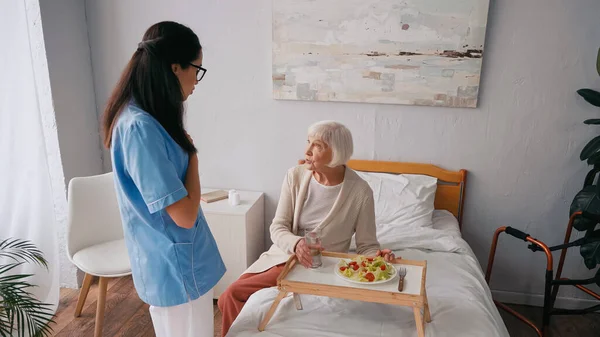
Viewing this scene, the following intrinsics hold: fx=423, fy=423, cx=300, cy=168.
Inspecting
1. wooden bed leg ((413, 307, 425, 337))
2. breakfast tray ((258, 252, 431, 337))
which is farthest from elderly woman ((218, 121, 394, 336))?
wooden bed leg ((413, 307, 425, 337))

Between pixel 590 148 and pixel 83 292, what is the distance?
2977 millimetres

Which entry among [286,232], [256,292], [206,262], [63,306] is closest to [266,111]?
[286,232]

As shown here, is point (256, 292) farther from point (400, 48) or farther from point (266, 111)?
point (400, 48)

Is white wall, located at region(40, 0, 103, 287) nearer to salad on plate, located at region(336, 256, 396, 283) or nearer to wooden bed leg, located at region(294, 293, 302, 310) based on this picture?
wooden bed leg, located at region(294, 293, 302, 310)

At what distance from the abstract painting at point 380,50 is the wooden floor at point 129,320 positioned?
1.39 meters

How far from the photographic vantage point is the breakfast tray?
1357 millimetres

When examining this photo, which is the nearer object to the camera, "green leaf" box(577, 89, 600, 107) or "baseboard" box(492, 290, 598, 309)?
"green leaf" box(577, 89, 600, 107)

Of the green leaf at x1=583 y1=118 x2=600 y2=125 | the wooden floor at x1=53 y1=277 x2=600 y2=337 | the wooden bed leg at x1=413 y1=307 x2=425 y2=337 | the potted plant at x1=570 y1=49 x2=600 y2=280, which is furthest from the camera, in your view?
the wooden floor at x1=53 y1=277 x2=600 y2=337

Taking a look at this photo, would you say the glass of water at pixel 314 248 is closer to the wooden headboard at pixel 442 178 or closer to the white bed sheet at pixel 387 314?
the white bed sheet at pixel 387 314

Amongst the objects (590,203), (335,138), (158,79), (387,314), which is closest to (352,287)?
(387,314)

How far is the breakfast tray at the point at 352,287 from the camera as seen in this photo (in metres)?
1.36

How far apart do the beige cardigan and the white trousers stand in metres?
0.56

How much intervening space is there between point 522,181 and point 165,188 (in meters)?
2.28

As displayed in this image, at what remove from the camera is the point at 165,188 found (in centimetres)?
118
